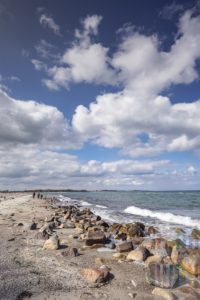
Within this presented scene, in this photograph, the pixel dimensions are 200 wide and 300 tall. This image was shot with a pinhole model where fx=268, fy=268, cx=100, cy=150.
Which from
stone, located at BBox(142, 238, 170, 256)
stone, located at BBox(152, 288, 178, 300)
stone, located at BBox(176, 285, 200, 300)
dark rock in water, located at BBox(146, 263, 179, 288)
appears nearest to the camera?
stone, located at BBox(152, 288, 178, 300)

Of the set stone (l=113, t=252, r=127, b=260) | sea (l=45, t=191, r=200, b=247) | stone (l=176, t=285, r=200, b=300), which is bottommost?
stone (l=176, t=285, r=200, b=300)

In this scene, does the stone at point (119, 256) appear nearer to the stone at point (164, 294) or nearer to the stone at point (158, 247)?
the stone at point (158, 247)

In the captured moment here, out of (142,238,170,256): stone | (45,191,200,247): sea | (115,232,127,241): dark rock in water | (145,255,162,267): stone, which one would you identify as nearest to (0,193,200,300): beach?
(145,255,162,267): stone

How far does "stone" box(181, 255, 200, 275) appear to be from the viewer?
7008mm

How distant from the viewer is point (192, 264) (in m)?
7.14

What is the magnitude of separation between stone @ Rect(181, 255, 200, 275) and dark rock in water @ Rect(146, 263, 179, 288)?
1.03m

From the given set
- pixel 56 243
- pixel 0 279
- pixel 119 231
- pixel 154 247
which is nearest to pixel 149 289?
pixel 0 279

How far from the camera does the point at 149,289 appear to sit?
5859mm

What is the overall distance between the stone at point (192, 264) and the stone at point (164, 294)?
5.83 feet

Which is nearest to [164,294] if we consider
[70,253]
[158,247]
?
[70,253]

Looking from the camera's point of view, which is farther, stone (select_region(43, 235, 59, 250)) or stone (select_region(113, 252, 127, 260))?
stone (select_region(43, 235, 59, 250))

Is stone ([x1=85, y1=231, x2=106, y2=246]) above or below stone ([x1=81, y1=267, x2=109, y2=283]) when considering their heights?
above

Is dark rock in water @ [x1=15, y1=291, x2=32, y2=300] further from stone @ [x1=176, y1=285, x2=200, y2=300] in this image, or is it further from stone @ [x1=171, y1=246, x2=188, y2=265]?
stone @ [x1=171, y1=246, x2=188, y2=265]

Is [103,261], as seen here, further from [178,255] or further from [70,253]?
[178,255]
